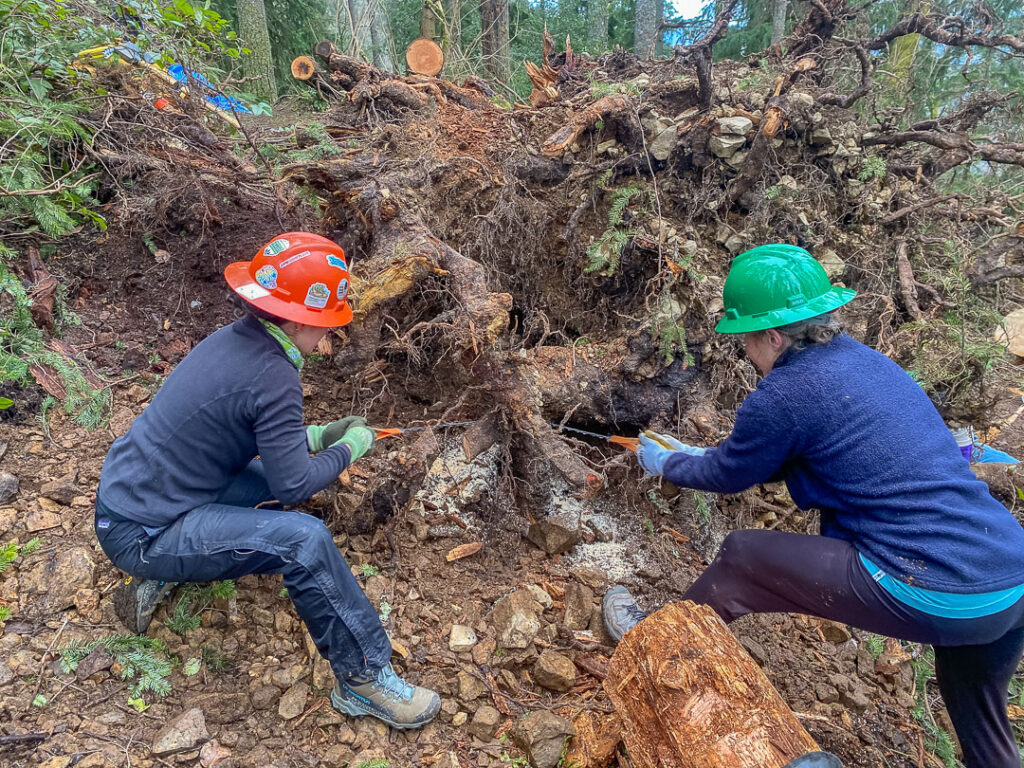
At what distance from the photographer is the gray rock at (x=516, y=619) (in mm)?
2250

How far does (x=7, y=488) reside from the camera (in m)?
2.37

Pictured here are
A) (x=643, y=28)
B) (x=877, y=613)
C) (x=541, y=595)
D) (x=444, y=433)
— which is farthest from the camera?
(x=643, y=28)

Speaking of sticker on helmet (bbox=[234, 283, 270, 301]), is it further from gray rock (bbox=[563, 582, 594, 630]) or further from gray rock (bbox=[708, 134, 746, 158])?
gray rock (bbox=[708, 134, 746, 158])

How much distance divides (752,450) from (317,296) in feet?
5.27

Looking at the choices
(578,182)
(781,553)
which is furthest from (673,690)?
(578,182)

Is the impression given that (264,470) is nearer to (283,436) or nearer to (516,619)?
(283,436)

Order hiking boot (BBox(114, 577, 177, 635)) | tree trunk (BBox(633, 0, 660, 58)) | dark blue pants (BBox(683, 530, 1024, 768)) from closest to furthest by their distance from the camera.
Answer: dark blue pants (BBox(683, 530, 1024, 768)), hiking boot (BBox(114, 577, 177, 635)), tree trunk (BBox(633, 0, 660, 58))

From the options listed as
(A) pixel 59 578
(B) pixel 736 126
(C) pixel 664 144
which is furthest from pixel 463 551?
(B) pixel 736 126

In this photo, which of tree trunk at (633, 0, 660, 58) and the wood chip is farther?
tree trunk at (633, 0, 660, 58)

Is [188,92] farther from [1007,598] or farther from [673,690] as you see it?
[1007,598]

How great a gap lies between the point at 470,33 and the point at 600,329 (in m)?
8.96

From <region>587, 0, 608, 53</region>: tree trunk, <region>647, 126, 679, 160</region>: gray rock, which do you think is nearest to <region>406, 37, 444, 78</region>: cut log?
<region>647, 126, 679, 160</region>: gray rock

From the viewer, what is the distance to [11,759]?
1.58 m

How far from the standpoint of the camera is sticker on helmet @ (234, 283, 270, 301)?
177cm
